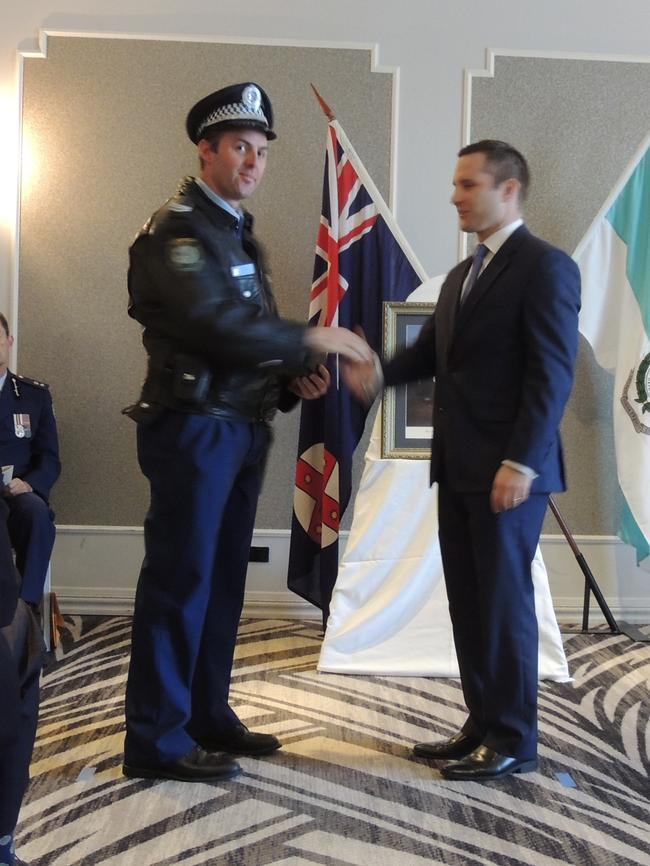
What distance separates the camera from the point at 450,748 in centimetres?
230

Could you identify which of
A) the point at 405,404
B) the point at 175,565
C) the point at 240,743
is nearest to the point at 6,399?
the point at 405,404

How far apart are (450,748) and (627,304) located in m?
1.98

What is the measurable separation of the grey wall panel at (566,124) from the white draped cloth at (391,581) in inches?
49.2

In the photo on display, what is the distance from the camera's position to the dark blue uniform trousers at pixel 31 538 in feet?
9.95

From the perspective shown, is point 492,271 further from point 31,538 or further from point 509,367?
point 31,538

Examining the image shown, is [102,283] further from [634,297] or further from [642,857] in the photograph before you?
[642,857]

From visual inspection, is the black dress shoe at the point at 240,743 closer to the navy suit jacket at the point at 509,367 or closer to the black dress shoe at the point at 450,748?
the black dress shoe at the point at 450,748

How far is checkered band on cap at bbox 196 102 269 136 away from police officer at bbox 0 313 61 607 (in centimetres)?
156

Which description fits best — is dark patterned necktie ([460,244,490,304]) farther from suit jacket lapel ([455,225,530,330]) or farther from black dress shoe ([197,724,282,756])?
black dress shoe ([197,724,282,756])

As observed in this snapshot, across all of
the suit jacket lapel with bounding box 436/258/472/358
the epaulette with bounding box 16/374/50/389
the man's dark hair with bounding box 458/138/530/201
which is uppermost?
the man's dark hair with bounding box 458/138/530/201

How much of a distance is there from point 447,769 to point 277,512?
179 centimetres

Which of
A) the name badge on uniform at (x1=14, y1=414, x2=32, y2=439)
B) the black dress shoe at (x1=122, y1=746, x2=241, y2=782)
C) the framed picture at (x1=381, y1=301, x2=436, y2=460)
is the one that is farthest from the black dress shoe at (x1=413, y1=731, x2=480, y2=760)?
the name badge on uniform at (x1=14, y1=414, x2=32, y2=439)

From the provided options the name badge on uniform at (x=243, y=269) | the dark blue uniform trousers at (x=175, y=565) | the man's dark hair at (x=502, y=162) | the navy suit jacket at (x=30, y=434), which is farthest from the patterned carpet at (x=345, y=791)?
the man's dark hair at (x=502, y=162)

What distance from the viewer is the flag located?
3316mm
